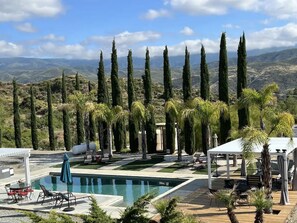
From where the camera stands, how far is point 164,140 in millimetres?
31781

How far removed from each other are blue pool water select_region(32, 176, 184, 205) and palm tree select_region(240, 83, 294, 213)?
18.6ft

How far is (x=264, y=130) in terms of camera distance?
17.8m

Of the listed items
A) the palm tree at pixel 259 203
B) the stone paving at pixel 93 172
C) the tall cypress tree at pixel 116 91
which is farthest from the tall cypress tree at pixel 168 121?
the palm tree at pixel 259 203

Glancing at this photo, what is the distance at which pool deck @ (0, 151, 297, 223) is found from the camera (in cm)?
1459

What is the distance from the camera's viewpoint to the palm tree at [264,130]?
14.2m

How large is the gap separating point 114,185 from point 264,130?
854 centimetres

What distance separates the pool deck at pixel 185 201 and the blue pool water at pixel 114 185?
0.43 meters

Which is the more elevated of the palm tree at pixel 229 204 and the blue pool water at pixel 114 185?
the palm tree at pixel 229 204

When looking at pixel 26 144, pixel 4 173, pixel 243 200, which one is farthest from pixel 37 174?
pixel 26 144

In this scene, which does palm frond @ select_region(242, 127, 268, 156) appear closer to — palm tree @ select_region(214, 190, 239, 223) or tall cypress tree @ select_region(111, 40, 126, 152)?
palm tree @ select_region(214, 190, 239, 223)

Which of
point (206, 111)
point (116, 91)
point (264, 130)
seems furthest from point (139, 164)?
point (264, 130)

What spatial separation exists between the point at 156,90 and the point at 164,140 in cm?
4052

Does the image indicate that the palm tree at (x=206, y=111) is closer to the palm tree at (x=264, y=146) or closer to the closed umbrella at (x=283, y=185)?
the closed umbrella at (x=283, y=185)

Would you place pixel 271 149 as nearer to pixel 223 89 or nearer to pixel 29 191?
pixel 29 191
